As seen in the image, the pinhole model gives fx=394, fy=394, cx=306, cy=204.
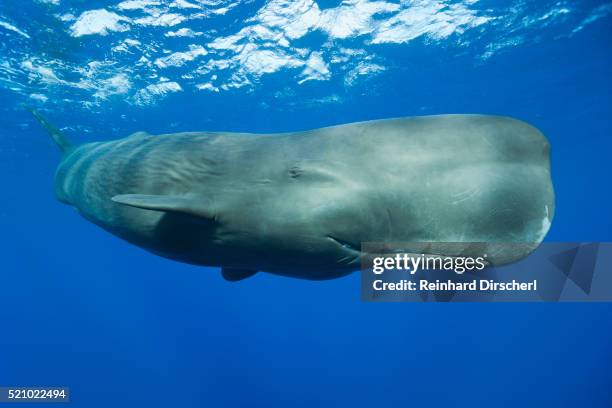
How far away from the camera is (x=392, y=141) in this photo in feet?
8.59

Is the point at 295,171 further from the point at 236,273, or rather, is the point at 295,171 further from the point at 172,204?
the point at 236,273

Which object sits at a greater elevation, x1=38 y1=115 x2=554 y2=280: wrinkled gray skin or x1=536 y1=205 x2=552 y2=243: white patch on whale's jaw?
x1=38 y1=115 x2=554 y2=280: wrinkled gray skin

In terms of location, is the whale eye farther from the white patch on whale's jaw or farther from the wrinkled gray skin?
the white patch on whale's jaw

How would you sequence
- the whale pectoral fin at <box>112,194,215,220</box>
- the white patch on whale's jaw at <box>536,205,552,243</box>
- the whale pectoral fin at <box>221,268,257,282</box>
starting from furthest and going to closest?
the whale pectoral fin at <box>221,268,257,282</box>
the whale pectoral fin at <box>112,194,215,220</box>
the white patch on whale's jaw at <box>536,205,552,243</box>

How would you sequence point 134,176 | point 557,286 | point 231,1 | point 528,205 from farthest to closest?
point 231,1 → point 557,286 → point 134,176 → point 528,205

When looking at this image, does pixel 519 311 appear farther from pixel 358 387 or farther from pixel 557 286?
pixel 557 286

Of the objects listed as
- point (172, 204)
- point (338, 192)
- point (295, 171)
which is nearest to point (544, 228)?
point (338, 192)

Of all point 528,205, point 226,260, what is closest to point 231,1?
point 226,260

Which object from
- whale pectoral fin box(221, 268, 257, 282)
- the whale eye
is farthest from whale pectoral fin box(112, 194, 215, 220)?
whale pectoral fin box(221, 268, 257, 282)

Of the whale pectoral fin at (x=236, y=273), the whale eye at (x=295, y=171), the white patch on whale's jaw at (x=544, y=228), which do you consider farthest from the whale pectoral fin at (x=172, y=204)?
the white patch on whale's jaw at (x=544, y=228)

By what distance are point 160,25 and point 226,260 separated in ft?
45.3

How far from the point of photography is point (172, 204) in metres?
2.89

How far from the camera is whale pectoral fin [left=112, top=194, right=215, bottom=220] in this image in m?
2.81

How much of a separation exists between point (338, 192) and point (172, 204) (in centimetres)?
123
